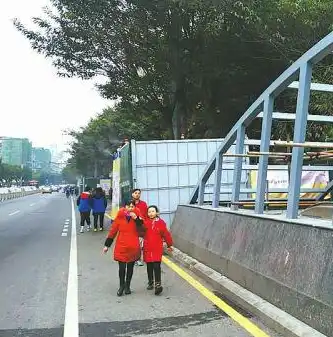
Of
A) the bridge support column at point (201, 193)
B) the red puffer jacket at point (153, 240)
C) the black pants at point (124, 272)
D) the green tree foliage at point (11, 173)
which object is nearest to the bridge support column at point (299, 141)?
the red puffer jacket at point (153, 240)

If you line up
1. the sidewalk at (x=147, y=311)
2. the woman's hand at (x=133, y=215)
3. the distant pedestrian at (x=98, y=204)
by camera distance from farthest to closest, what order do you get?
the distant pedestrian at (x=98, y=204) < the woman's hand at (x=133, y=215) < the sidewalk at (x=147, y=311)

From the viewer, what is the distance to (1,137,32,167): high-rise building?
13200 cm

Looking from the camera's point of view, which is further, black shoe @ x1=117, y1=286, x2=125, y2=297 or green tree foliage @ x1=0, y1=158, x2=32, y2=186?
green tree foliage @ x1=0, y1=158, x2=32, y2=186

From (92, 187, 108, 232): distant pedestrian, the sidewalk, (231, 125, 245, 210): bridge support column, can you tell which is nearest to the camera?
the sidewalk

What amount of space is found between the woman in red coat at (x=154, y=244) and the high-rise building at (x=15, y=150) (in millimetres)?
128478

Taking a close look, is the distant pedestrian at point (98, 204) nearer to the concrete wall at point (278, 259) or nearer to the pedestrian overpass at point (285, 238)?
the pedestrian overpass at point (285, 238)

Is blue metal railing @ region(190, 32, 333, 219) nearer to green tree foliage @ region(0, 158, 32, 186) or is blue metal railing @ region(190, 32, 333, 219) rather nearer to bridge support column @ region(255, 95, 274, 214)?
bridge support column @ region(255, 95, 274, 214)

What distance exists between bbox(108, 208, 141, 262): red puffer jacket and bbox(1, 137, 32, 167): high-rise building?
422 ft

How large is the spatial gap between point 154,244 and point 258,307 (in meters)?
2.19

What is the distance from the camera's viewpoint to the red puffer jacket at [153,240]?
305 inches

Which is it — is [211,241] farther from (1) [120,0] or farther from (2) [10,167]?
(2) [10,167]

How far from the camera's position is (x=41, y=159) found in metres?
160

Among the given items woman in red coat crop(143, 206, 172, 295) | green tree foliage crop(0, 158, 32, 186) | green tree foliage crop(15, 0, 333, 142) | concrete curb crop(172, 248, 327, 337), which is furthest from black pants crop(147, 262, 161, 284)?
green tree foliage crop(0, 158, 32, 186)

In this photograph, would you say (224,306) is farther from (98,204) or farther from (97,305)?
(98,204)
